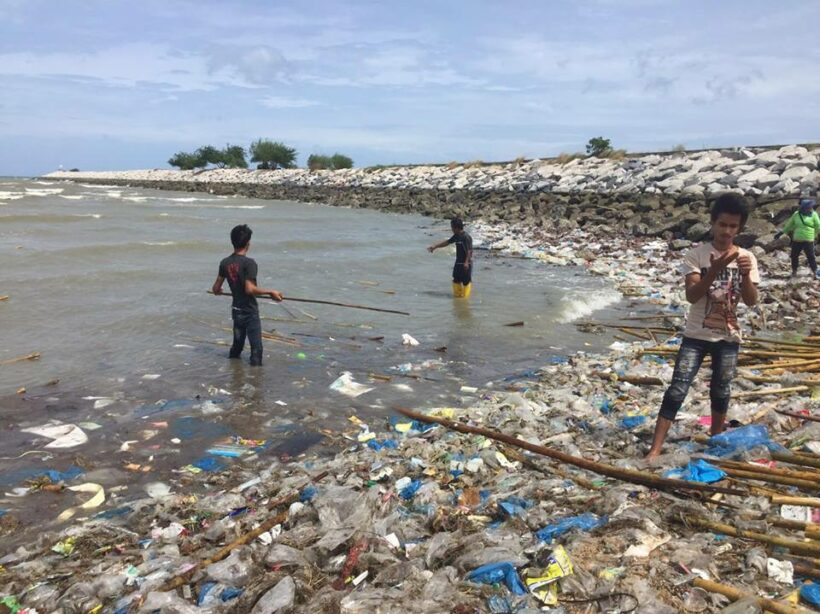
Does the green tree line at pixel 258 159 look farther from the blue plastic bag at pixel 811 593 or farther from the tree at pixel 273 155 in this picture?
the blue plastic bag at pixel 811 593

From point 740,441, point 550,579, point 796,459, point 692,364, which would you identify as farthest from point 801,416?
point 550,579

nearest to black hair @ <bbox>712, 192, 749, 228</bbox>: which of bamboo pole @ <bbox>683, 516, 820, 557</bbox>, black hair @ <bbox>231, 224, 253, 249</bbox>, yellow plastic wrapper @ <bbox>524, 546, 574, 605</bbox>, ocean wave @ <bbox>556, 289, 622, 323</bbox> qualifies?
bamboo pole @ <bbox>683, 516, 820, 557</bbox>

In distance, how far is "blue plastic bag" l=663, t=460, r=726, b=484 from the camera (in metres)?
3.31

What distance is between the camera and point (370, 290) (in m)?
11.9

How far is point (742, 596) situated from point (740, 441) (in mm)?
1772

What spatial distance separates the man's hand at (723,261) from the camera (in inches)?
132

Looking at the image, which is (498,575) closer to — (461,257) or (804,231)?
(461,257)

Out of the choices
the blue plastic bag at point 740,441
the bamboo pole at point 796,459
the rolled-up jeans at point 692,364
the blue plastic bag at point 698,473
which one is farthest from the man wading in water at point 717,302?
the bamboo pole at point 796,459

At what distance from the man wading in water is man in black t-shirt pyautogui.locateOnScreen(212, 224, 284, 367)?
385 cm

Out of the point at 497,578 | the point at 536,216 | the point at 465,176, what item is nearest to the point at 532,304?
the point at 497,578

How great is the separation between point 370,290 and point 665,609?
32.5ft

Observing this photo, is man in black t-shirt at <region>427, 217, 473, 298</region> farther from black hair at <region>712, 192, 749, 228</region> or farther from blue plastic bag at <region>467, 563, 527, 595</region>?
blue plastic bag at <region>467, 563, 527, 595</region>

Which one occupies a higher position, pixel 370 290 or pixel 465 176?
pixel 465 176

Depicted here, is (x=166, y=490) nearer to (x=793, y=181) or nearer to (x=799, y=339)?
(x=799, y=339)
